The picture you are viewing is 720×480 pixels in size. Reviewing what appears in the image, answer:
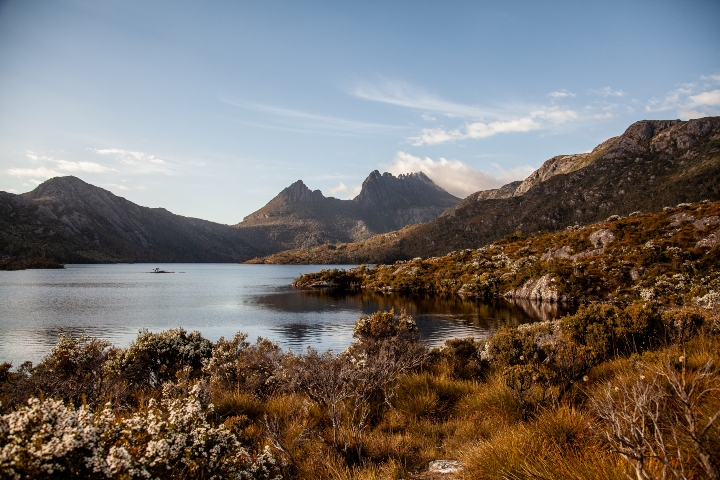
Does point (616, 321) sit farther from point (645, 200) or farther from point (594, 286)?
point (645, 200)

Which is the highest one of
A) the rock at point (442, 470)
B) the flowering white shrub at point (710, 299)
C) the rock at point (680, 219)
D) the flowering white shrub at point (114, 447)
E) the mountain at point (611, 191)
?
the mountain at point (611, 191)

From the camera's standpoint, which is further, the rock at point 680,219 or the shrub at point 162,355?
the rock at point 680,219

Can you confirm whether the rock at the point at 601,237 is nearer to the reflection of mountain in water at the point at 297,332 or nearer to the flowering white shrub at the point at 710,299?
the flowering white shrub at the point at 710,299

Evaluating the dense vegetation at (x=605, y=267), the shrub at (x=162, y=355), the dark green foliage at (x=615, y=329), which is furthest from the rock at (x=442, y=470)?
the dense vegetation at (x=605, y=267)

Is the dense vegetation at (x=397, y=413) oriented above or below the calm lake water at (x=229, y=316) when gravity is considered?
above

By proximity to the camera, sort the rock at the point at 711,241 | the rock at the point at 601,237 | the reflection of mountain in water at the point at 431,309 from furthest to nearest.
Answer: the rock at the point at 601,237 < the rock at the point at 711,241 < the reflection of mountain in water at the point at 431,309

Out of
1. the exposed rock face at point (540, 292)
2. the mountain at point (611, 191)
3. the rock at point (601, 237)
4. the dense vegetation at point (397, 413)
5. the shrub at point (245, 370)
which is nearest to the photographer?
the dense vegetation at point (397, 413)

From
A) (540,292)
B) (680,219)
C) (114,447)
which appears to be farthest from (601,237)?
(114,447)

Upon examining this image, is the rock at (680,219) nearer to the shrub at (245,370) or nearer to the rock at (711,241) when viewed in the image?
the rock at (711,241)

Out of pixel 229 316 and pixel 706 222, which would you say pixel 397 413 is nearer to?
pixel 229 316

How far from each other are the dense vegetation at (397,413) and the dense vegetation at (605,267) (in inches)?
1276

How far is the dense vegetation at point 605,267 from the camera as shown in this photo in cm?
4384

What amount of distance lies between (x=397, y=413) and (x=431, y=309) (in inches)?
1725

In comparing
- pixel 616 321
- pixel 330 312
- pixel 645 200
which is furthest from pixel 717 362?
pixel 645 200
